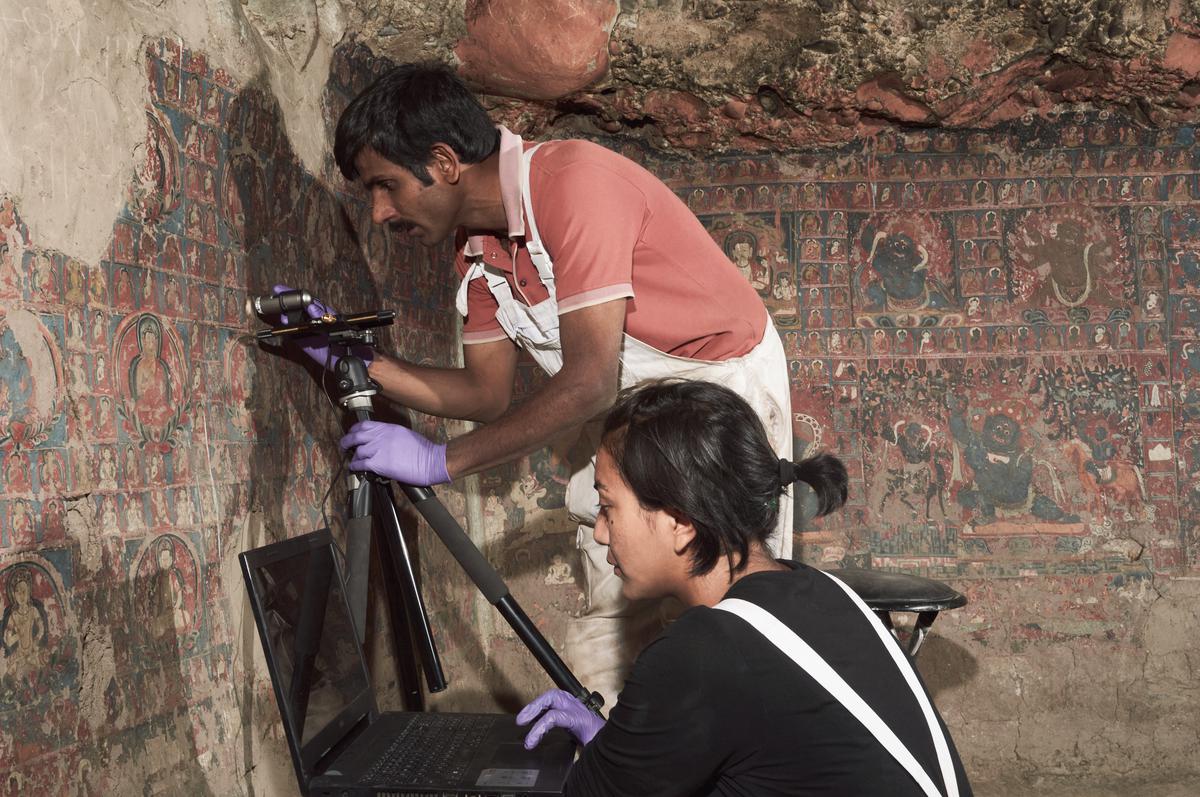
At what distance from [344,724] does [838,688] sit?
2.80 feet

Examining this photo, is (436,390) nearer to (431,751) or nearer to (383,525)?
(383,525)

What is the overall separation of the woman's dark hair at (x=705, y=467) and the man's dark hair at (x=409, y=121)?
1007 mm

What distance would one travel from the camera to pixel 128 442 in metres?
1.88

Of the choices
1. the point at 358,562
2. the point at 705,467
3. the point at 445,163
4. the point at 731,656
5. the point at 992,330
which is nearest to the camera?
the point at 731,656

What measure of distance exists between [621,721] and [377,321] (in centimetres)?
111

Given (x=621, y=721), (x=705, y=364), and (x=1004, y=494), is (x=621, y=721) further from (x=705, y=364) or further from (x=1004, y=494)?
(x=1004, y=494)

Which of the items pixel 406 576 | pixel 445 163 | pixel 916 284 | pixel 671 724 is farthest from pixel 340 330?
pixel 916 284

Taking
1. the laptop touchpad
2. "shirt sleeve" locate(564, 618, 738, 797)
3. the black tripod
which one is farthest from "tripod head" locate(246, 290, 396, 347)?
"shirt sleeve" locate(564, 618, 738, 797)

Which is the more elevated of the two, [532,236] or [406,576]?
[532,236]

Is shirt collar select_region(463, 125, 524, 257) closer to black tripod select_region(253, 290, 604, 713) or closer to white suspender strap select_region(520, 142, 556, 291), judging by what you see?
white suspender strap select_region(520, 142, 556, 291)

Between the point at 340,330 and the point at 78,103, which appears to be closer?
the point at 78,103

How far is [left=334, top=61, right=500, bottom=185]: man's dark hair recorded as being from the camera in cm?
227

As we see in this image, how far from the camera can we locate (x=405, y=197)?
2.34m

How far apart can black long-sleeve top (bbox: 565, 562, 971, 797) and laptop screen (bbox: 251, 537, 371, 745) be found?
51 centimetres
